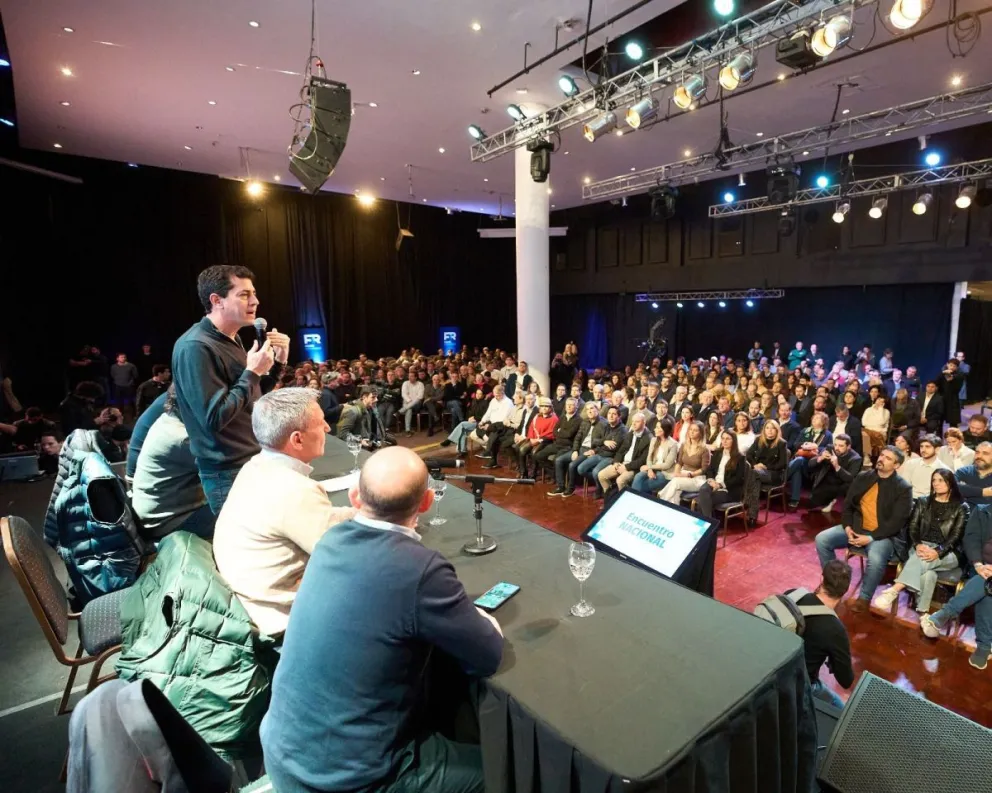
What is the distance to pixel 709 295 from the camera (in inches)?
534

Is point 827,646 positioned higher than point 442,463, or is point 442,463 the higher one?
point 442,463

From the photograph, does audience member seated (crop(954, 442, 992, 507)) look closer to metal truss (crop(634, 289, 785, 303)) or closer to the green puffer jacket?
the green puffer jacket

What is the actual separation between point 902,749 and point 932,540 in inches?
98.0

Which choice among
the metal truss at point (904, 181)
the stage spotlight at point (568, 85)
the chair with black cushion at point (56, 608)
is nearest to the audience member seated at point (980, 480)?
the stage spotlight at point (568, 85)

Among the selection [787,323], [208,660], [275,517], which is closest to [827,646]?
[275,517]

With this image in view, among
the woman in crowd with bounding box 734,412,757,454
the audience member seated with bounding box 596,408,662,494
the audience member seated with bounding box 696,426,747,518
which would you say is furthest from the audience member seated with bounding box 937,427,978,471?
the audience member seated with bounding box 596,408,662,494

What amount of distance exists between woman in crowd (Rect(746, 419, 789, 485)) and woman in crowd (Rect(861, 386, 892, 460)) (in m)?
2.04

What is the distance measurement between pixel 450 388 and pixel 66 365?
8070 mm

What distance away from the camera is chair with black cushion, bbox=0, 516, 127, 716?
76.5 inches

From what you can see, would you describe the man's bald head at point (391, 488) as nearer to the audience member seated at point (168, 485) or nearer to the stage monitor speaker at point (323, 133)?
the audience member seated at point (168, 485)

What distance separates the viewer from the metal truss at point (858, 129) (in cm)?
668

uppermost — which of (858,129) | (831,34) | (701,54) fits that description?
(858,129)

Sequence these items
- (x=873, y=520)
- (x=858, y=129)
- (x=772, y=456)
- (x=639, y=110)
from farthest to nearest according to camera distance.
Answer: (x=858, y=129)
(x=639, y=110)
(x=772, y=456)
(x=873, y=520)

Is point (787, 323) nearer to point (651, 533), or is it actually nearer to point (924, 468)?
point (924, 468)
